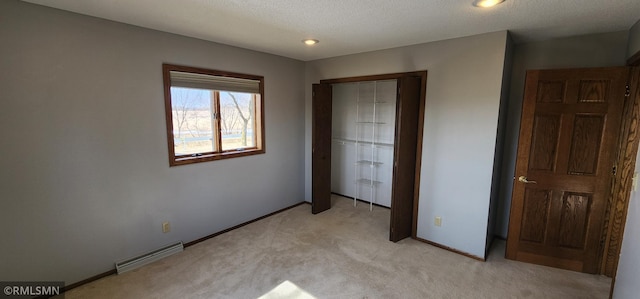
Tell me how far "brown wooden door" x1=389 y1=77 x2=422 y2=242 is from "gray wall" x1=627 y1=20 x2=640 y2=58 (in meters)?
1.68

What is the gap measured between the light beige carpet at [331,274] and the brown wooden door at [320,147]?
819 mm

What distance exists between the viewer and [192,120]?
9.86ft

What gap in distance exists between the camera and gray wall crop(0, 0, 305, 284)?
198cm

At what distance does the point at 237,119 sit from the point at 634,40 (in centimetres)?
395

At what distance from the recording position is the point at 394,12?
205cm

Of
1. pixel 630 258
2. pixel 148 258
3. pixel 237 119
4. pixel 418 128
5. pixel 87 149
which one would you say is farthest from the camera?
pixel 237 119

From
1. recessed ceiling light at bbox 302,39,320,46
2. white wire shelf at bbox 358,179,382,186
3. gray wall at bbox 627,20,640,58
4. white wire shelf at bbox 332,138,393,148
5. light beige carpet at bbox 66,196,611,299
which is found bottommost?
light beige carpet at bbox 66,196,611,299

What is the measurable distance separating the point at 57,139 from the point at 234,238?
6.25 feet

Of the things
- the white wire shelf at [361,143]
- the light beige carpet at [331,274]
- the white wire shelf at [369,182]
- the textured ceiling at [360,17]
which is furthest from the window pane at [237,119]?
the white wire shelf at [369,182]

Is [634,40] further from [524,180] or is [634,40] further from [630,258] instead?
[630,258]

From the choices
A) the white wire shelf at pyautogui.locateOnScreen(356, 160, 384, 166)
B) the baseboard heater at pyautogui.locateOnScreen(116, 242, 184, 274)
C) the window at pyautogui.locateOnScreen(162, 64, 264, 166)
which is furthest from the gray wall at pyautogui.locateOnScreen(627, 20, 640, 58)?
the baseboard heater at pyautogui.locateOnScreen(116, 242, 184, 274)

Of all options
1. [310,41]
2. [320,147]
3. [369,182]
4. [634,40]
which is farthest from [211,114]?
[634,40]

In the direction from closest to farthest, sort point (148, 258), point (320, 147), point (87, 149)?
point (87, 149) < point (148, 258) < point (320, 147)

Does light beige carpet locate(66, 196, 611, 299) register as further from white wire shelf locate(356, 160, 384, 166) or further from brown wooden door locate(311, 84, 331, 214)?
white wire shelf locate(356, 160, 384, 166)
